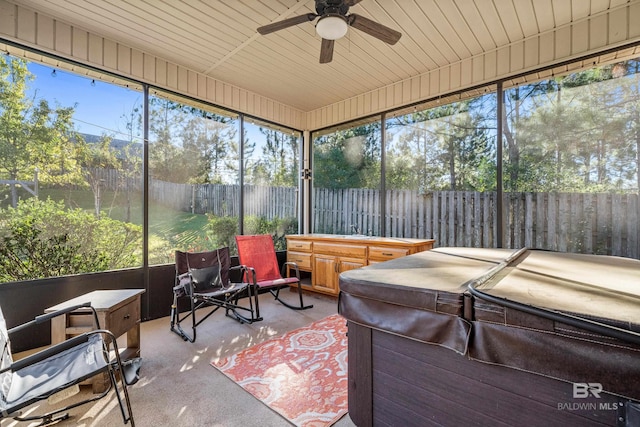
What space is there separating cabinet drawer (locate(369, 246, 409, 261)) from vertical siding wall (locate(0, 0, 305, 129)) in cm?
276

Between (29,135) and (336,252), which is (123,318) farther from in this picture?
(336,252)

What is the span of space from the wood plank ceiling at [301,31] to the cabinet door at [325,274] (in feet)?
8.37

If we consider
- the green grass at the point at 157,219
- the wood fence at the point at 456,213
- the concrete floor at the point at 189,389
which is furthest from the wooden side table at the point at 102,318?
the wood fence at the point at 456,213

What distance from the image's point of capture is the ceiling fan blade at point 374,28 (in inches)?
90.4

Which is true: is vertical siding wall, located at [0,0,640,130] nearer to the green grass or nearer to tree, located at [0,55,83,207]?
tree, located at [0,55,83,207]

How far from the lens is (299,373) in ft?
7.32

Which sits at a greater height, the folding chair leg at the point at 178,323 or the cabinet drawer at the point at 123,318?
the cabinet drawer at the point at 123,318

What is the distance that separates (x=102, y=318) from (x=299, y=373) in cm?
143

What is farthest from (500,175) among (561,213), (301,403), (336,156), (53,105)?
(53,105)

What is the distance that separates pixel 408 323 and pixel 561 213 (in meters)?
2.85

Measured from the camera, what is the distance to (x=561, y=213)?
309 cm

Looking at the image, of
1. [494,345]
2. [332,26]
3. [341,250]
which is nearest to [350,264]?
[341,250]

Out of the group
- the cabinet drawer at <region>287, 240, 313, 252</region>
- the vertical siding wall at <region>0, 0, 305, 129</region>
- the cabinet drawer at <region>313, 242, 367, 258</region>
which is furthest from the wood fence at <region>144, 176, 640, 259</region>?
the vertical siding wall at <region>0, 0, 305, 129</region>

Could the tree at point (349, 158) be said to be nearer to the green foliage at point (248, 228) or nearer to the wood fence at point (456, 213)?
the wood fence at point (456, 213)
